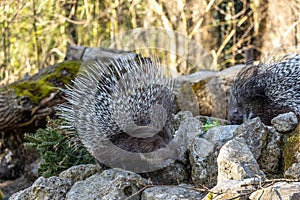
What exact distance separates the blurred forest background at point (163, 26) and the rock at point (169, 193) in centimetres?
604

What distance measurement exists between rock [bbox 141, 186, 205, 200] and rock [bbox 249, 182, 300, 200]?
0.51 metres

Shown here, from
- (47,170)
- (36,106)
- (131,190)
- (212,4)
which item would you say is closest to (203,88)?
(36,106)

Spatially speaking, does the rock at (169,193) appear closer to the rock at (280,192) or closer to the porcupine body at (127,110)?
the porcupine body at (127,110)

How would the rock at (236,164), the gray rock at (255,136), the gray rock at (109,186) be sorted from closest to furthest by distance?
the rock at (236,164)
the gray rock at (109,186)
the gray rock at (255,136)

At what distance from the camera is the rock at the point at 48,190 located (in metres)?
2.62

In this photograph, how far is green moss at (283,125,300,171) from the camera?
2502 mm

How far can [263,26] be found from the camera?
900 cm

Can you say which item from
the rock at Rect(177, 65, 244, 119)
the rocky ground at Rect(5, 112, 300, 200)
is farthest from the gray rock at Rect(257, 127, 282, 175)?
the rock at Rect(177, 65, 244, 119)

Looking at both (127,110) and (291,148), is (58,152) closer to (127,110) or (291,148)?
(127,110)

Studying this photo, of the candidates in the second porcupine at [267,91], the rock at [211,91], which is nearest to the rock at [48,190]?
the second porcupine at [267,91]

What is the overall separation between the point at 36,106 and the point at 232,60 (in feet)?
16.0

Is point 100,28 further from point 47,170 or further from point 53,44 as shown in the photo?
point 47,170

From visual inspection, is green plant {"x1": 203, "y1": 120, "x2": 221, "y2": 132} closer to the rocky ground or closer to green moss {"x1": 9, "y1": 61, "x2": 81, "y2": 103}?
the rocky ground

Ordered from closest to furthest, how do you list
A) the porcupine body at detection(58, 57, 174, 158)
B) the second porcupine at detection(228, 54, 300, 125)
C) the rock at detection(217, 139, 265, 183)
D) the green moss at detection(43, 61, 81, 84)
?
the rock at detection(217, 139, 265, 183) < the porcupine body at detection(58, 57, 174, 158) < the second porcupine at detection(228, 54, 300, 125) < the green moss at detection(43, 61, 81, 84)
